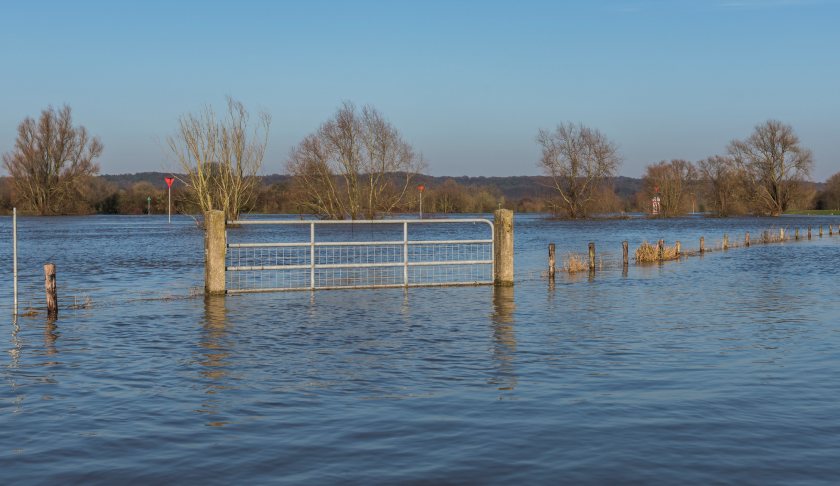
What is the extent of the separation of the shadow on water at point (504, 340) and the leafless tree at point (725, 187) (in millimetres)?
127907

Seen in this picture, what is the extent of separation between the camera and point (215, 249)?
20.7 metres

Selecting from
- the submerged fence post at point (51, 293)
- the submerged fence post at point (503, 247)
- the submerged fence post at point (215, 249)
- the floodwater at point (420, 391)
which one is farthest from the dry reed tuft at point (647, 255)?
the submerged fence post at point (51, 293)

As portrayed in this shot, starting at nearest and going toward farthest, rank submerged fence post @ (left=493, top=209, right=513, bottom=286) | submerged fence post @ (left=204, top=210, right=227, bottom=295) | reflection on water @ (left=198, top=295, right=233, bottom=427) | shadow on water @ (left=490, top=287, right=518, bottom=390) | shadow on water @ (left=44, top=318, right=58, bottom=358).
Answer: reflection on water @ (left=198, top=295, right=233, bottom=427), shadow on water @ (left=490, top=287, right=518, bottom=390), shadow on water @ (left=44, top=318, right=58, bottom=358), submerged fence post @ (left=204, top=210, right=227, bottom=295), submerged fence post @ (left=493, top=209, right=513, bottom=286)

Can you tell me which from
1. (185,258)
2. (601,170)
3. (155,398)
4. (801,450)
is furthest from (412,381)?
(601,170)

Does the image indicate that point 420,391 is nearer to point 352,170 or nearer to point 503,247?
point 503,247

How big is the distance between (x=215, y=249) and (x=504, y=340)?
29.6ft

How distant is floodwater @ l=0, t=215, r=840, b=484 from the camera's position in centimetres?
748

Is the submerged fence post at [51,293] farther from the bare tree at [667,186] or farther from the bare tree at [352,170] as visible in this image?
the bare tree at [667,186]

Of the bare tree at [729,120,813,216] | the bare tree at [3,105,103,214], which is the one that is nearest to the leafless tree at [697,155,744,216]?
the bare tree at [729,120,813,216]

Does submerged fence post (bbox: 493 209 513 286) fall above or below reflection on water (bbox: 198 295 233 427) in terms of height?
above

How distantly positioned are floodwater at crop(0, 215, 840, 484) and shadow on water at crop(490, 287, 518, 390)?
0.06 meters

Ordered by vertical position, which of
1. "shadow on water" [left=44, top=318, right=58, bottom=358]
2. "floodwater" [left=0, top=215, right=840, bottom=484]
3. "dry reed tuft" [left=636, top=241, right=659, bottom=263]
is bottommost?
"floodwater" [left=0, top=215, right=840, bottom=484]

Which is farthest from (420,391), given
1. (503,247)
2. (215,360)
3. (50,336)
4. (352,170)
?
(352,170)

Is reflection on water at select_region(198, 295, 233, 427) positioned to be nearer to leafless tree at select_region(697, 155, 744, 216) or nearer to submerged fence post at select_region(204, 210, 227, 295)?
submerged fence post at select_region(204, 210, 227, 295)
